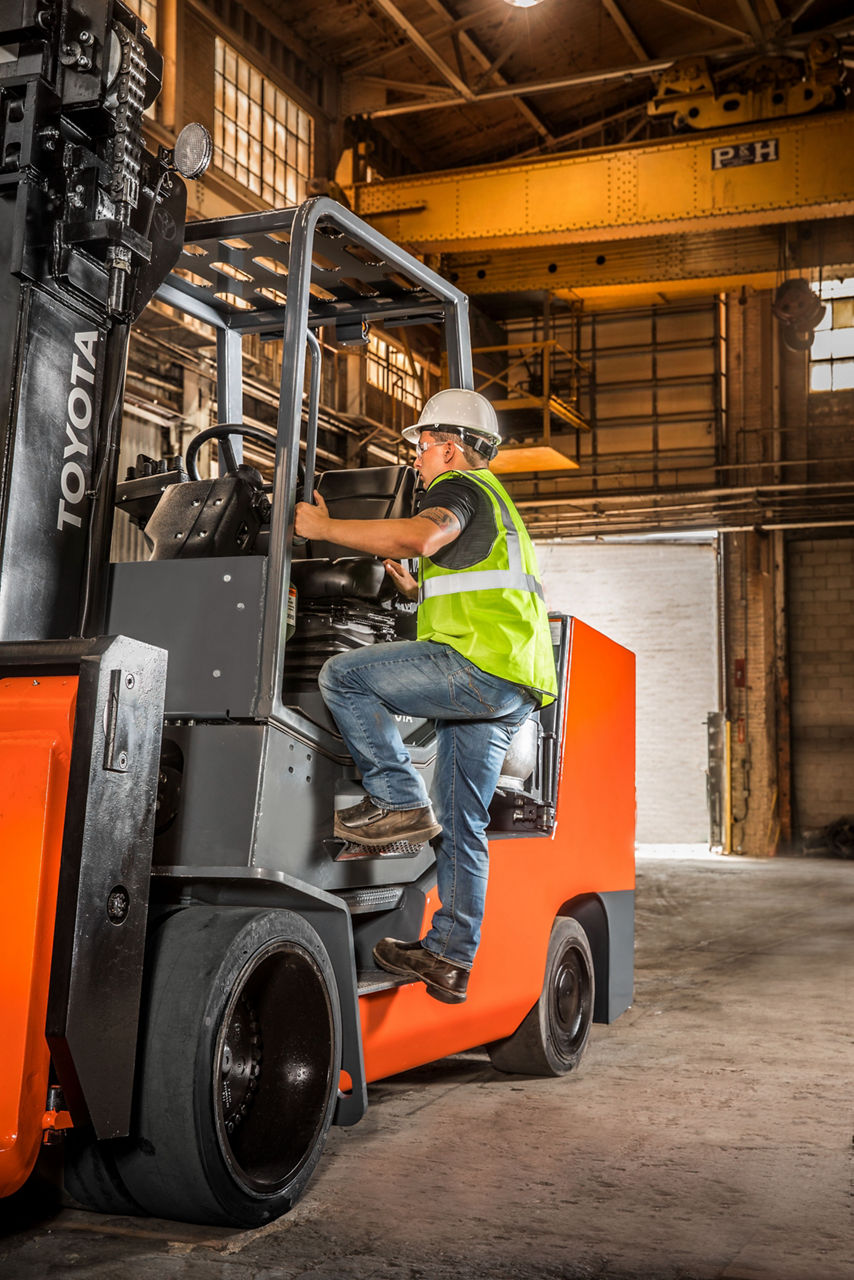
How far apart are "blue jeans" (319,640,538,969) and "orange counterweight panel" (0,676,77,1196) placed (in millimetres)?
1064

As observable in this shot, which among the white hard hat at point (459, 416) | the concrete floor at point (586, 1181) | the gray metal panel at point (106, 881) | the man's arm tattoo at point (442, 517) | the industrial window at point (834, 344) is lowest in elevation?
the concrete floor at point (586, 1181)

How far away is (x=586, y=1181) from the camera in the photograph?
3.49m

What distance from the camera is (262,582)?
10.5 ft

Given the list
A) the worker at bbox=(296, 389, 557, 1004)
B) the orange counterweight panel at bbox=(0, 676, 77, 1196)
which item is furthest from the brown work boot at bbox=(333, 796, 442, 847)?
the orange counterweight panel at bbox=(0, 676, 77, 1196)

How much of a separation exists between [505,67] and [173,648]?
1477 cm

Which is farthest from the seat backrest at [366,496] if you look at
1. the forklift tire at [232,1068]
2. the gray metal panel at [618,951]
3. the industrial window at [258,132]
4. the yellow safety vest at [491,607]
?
the industrial window at [258,132]

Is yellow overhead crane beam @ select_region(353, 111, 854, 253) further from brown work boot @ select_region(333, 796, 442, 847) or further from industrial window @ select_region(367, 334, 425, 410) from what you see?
brown work boot @ select_region(333, 796, 442, 847)

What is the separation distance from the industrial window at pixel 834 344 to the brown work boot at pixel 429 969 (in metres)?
16.2

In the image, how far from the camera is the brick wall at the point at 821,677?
59.0 feet

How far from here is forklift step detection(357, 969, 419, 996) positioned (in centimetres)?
343

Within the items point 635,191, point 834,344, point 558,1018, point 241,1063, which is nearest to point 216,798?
point 241,1063

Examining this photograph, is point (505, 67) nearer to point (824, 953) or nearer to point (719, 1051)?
point (824, 953)

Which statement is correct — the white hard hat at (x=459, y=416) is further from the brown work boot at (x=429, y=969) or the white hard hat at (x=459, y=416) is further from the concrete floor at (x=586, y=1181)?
the concrete floor at (x=586, y=1181)

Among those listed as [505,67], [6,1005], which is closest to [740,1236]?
[6,1005]
